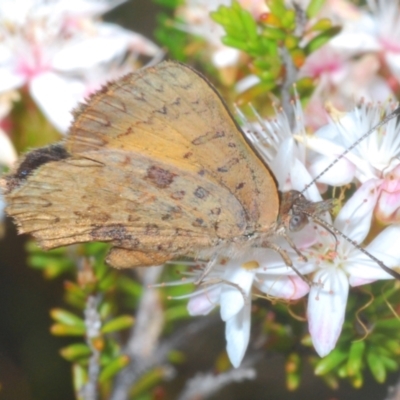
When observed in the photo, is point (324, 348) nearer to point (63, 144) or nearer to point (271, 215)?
point (271, 215)

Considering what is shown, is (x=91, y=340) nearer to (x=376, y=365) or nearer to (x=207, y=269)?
(x=207, y=269)

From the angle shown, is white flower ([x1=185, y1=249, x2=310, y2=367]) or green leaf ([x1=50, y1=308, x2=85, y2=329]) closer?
white flower ([x1=185, y1=249, x2=310, y2=367])

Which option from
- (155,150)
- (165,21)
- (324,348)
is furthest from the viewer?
(165,21)

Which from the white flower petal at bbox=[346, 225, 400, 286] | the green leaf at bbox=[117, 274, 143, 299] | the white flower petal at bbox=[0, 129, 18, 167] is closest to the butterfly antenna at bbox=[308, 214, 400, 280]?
the white flower petal at bbox=[346, 225, 400, 286]

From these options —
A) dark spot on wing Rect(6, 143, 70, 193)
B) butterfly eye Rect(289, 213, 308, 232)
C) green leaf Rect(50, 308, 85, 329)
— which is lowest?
butterfly eye Rect(289, 213, 308, 232)

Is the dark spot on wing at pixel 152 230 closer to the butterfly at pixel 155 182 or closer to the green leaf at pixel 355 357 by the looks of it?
the butterfly at pixel 155 182

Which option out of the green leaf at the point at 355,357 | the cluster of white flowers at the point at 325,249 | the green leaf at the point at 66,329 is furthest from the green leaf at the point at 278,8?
the green leaf at the point at 66,329

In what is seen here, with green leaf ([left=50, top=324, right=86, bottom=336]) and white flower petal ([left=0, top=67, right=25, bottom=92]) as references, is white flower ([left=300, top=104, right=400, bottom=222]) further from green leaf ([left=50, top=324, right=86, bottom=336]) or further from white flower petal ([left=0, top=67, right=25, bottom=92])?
white flower petal ([left=0, top=67, right=25, bottom=92])

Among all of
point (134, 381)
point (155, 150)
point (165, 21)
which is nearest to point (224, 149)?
point (155, 150)
